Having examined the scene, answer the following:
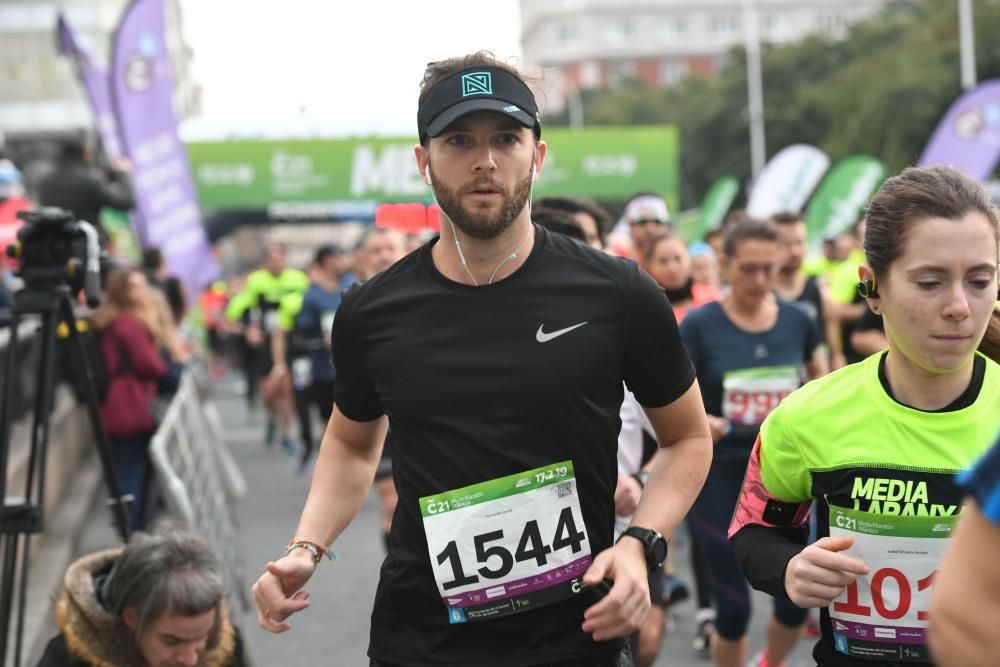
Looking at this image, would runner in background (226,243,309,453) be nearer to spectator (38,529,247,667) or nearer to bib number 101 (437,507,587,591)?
spectator (38,529,247,667)

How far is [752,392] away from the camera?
624 cm

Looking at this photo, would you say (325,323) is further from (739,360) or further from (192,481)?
(739,360)

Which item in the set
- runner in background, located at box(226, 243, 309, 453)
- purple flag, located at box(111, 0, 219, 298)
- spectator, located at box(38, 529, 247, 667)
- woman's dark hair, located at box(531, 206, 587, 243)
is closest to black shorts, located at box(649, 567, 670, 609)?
woman's dark hair, located at box(531, 206, 587, 243)

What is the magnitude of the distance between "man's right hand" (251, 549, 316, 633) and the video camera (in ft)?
5.96

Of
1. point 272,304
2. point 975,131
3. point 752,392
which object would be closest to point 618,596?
point 752,392

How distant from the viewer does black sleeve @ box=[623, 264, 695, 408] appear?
3.15 m

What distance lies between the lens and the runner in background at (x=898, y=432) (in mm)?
2787

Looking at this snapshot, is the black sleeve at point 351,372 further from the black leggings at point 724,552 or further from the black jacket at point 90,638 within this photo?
the black leggings at point 724,552

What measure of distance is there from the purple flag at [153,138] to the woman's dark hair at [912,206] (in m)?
11.0

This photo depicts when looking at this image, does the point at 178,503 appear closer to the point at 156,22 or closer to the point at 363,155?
the point at 156,22

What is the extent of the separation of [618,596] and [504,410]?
440 mm

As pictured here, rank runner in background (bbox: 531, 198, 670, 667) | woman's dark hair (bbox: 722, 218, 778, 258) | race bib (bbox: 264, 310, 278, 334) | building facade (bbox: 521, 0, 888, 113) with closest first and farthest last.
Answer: runner in background (bbox: 531, 198, 670, 667) < woman's dark hair (bbox: 722, 218, 778, 258) < race bib (bbox: 264, 310, 278, 334) < building facade (bbox: 521, 0, 888, 113)

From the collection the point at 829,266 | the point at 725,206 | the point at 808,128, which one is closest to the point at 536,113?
the point at 829,266

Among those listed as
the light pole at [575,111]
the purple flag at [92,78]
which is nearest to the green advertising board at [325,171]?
the purple flag at [92,78]
